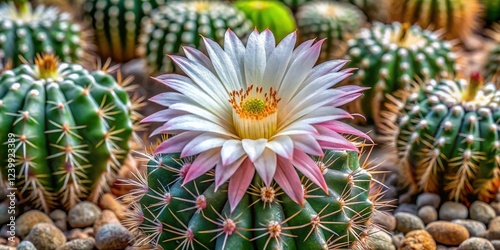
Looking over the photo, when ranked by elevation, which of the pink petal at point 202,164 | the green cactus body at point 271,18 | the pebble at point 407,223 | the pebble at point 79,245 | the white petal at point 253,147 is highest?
the white petal at point 253,147

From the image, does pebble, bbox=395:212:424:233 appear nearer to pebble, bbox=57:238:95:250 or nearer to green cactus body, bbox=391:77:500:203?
green cactus body, bbox=391:77:500:203

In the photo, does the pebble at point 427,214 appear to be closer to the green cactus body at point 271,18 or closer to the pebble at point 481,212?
the pebble at point 481,212

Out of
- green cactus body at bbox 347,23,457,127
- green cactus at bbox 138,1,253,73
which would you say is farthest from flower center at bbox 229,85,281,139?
green cactus at bbox 138,1,253,73

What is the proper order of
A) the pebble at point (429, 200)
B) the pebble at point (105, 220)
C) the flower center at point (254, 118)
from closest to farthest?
1. the flower center at point (254, 118)
2. the pebble at point (105, 220)
3. the pebble at point (429, 200)

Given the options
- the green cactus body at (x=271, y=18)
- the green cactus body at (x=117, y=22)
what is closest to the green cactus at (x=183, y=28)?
the green cactus body at (x=271, y=18)

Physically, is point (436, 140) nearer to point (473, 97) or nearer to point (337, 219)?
point (473, 97)

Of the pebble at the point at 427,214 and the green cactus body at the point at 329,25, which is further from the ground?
the green cactus body at the point at 329,25

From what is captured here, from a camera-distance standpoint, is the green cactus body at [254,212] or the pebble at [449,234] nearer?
the green cactus body at [254,212]

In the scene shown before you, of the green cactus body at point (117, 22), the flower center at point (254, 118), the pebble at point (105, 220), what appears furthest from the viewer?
the green cactus body at point (117, 22)
